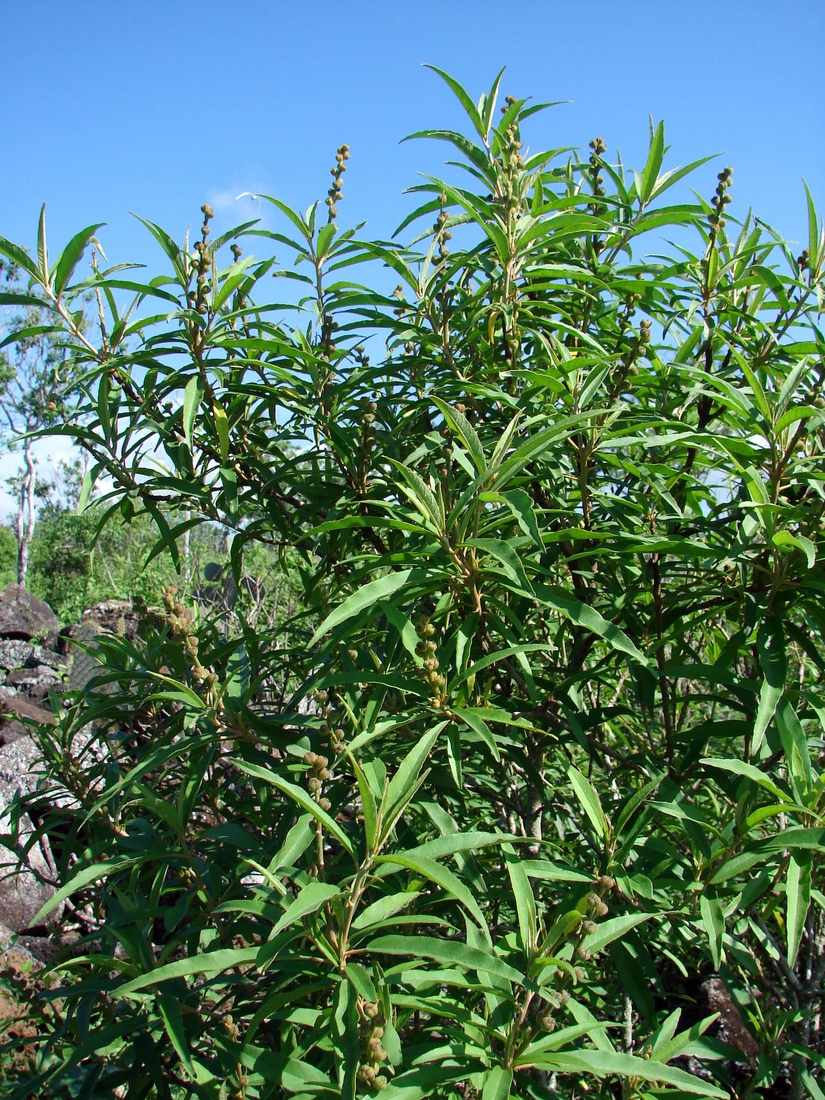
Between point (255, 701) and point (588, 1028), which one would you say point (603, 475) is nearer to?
point (255, 701)

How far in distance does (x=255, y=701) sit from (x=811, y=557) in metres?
1.21

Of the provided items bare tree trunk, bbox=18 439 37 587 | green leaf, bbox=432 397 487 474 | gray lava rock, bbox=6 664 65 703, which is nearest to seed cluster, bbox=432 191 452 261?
green leaf, bbox=432 397 487 474

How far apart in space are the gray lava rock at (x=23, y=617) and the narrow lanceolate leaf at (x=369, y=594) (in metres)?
13.3

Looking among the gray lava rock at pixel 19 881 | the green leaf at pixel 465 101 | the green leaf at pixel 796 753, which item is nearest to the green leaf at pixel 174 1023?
the green leaf at pixel 796 753

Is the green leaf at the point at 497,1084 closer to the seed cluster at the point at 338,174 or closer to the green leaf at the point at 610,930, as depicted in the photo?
the green leaf at the point at 610,930

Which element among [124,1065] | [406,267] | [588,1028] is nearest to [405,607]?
[588,1028]

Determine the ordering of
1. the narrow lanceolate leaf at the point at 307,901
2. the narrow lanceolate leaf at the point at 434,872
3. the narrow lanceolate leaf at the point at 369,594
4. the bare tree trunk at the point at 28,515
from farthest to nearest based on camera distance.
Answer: the bare tree trunk at the point at 28,515
the narrow lanceolate leaf at the point at 369,594
the narrow lanceolate leaf at the point at 434,872
the narrow lanceolate leaf at the point at 307,901

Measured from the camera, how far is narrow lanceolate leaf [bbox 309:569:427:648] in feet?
4.10

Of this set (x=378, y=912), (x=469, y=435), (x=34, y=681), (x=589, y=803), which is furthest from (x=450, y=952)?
(x=34, y=681)

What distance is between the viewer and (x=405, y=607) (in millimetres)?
1480

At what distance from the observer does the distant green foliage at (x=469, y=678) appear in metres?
1.25

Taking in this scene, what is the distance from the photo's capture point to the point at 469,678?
1.51 metres

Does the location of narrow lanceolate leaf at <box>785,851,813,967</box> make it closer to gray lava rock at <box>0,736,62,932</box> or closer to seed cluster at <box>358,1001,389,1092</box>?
seed cluster at <box>358,1001,389,1092</box>

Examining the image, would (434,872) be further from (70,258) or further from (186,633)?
(70,258)
